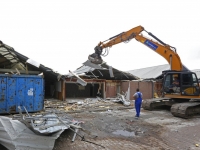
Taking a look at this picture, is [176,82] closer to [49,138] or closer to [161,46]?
[161,46]

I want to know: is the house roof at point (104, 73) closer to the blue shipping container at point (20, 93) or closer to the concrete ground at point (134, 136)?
the blue shipping container at point (20, 93)

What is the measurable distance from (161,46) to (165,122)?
16.6 feet

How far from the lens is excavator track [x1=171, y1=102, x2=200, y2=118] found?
9.94 meters

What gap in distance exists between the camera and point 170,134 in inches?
284

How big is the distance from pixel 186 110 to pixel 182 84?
1.75m

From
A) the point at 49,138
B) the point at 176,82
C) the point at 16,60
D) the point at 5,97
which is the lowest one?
the point at 49,138

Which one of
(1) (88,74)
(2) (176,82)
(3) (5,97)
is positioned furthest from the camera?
(1) (88,74)

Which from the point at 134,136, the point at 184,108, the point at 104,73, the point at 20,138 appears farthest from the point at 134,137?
the point at 104,73

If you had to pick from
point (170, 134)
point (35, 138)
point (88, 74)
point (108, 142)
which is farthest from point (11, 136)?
point (88, 74)

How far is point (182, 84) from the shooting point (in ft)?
36.0

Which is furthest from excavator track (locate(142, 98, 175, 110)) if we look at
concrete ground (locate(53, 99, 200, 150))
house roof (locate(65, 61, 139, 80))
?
house roof (locate(65, 61, 139, 80))

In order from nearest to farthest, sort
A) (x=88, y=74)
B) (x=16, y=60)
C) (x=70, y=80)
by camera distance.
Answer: (x=16, y=60), (x=70, y=80), (x=88, y=74)

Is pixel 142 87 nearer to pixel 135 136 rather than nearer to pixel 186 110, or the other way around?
pixel 186 110

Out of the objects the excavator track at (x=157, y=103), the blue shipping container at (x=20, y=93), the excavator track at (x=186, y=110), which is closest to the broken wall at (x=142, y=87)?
the excavator track at (x=157, y=103)
